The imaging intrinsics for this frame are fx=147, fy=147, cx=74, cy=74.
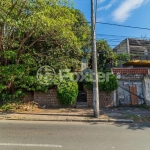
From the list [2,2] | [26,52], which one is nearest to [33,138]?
[2,2]

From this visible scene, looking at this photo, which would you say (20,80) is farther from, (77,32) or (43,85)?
(77,32)

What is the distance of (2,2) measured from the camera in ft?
23.3

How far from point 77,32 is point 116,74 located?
5.13 metres

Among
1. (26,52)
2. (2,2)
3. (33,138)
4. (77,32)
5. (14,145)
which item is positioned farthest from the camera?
(77,32)

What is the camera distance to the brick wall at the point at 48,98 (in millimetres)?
10367

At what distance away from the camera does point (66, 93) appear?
32.9 ft

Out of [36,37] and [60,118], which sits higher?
[36,37]

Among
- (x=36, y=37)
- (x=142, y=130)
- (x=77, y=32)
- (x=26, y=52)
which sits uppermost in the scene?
(x=77, y=32)

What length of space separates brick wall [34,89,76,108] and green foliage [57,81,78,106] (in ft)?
1.24

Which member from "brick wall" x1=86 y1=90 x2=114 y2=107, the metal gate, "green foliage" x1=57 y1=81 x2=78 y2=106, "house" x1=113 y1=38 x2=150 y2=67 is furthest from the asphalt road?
"house" x1=113 y1=38 x2=150 y2=67

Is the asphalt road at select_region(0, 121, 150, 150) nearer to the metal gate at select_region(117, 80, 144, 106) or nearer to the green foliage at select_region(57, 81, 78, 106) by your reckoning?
the green foliage at select_region(57, 81, 78, 106)

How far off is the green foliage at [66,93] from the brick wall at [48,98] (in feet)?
1.24

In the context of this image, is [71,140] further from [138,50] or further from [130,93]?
[138,50]

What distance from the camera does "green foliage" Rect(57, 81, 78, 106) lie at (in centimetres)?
1004
